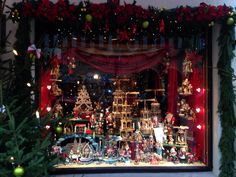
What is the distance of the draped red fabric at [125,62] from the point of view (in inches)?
273

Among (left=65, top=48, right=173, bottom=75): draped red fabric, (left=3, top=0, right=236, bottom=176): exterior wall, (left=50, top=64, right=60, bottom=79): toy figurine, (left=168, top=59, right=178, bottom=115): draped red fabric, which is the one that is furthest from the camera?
(left=168, top=59, right=178, bottom=115): draped red fabric

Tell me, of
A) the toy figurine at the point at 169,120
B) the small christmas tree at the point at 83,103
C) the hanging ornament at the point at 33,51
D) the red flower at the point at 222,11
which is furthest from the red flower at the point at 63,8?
the toy figurine at the point at 169,120

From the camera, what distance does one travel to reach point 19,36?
562 centimetres

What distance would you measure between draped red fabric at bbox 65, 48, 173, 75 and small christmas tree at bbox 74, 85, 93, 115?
573mm

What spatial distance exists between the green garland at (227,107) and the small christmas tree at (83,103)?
260cm

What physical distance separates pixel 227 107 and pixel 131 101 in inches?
82.0

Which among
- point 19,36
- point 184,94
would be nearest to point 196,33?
point 184,94

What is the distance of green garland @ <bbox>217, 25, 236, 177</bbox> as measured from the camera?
5930mm

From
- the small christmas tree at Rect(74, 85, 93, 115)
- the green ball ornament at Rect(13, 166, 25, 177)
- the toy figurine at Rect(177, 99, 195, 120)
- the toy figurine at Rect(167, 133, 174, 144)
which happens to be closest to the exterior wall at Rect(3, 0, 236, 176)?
the toy figurine at Rect(177, 99, 195, 120)

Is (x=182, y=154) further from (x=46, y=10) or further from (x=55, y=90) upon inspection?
(x=46, y=10)

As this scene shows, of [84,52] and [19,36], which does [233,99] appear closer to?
[84,52]

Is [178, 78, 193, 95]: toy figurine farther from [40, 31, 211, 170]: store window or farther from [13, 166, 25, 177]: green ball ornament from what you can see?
[13, 166, 25, 177]: green ball ornament

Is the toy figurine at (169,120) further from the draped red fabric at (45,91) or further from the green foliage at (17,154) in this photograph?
the green foliage at (17,154)

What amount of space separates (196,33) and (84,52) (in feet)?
6.94
